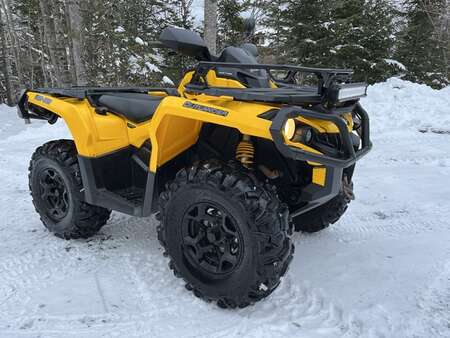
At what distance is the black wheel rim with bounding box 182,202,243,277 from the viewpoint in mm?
2439

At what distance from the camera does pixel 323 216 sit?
3.44 metres

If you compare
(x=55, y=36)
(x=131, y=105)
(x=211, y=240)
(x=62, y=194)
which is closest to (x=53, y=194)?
(x=62, y=194)

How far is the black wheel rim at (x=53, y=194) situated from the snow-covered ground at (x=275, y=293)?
23 centimetres

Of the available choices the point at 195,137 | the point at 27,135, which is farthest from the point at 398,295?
the point at 27,135

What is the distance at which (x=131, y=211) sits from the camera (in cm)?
302

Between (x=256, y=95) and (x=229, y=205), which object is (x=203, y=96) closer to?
(x=256, y=95)

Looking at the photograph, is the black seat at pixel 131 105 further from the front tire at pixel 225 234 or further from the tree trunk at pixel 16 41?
the tree trunk at pixel 16 41

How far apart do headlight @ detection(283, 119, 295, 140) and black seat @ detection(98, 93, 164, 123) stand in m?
1.21

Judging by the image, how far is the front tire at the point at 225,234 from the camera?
2.28 metres

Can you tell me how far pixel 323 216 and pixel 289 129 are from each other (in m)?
1.48

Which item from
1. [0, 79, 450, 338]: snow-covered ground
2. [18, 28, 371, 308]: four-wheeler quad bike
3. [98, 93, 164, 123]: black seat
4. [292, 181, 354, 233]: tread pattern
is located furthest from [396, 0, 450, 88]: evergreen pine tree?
[98, 93, 164, 123]: black seat

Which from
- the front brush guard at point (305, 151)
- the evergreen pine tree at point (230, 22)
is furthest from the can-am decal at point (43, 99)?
the evergreen pine tree at point (230, 22)

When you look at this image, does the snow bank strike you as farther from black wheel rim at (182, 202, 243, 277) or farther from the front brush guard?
black wheel rim at (182, 202, 243, 277)

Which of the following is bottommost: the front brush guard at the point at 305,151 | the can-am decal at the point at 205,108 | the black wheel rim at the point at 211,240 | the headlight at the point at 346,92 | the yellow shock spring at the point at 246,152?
the black wheel rim at the point at 211,240
